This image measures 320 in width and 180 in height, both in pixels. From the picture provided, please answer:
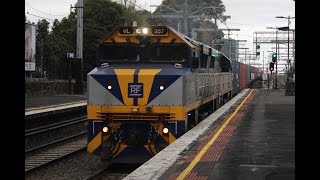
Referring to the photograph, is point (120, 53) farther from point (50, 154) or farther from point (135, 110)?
point (50, 154)

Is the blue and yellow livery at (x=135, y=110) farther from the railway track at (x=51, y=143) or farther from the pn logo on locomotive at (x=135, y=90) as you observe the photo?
the railway track at (x=51, y=143)

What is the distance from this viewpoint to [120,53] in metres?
11.6

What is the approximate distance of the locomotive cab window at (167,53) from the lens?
37.9 feet

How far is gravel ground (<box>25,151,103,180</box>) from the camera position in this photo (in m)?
11.3

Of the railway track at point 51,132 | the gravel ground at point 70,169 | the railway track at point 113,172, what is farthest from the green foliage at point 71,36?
the railway track at point 113,172

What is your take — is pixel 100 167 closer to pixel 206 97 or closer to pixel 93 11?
pixel 206 97

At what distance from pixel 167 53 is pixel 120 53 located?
1162 millimetres

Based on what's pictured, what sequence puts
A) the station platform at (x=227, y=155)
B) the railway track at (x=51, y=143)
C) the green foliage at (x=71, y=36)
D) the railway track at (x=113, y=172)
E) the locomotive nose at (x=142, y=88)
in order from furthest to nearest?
the green foliage at (x=71, y=36), the railway track at (x=51, y=143), the railway track at (x=113, y=172), the locomotive nose at (x=142, y=88), the station platform at (x=227, y=155)

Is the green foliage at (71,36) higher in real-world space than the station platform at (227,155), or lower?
higher

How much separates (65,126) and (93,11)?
30.8m

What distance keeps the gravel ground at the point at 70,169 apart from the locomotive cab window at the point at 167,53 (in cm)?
315

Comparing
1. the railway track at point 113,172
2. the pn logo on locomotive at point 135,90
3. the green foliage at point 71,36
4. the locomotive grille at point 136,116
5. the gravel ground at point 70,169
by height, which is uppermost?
the green foliage at point 71,36

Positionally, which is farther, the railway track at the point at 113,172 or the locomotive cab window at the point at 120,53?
the locomotive cab window at the point at 120,53

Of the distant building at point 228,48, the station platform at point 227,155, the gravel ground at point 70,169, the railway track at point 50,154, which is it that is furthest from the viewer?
the distant building at point 228,48
